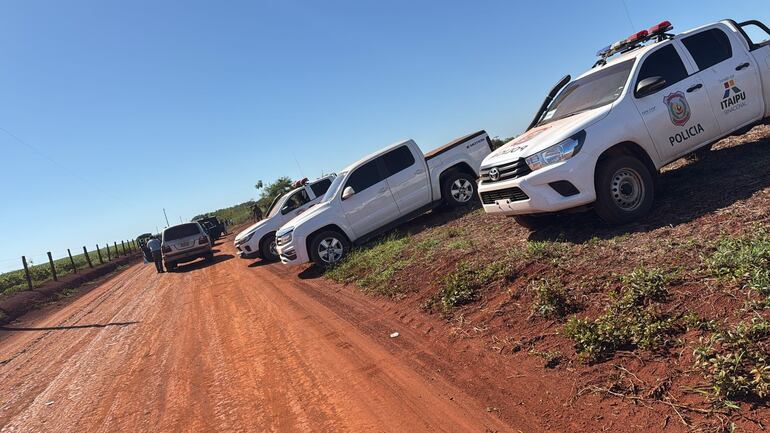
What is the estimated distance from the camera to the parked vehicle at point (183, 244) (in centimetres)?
1850

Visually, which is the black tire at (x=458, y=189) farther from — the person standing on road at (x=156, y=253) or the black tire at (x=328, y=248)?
the person standing on road at (x=156, y=253)

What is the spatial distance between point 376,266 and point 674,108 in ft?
17.4

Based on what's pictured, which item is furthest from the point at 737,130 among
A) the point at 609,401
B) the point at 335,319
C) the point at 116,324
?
the point at 116,324

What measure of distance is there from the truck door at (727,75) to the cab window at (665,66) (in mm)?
247

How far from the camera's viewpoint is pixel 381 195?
11406mm

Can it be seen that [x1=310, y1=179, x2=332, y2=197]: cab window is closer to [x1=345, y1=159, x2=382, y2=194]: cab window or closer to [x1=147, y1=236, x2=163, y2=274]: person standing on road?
[x1=345, y1=159, x2=382, y2=194]: cab window

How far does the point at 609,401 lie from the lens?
10.6 ft

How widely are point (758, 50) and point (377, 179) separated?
23.8 ft

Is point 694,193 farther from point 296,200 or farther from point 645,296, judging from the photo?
point 296,200

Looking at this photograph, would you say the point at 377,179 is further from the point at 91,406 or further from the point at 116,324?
the point at 91,406

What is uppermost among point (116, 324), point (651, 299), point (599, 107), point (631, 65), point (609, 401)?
point (631, 65)

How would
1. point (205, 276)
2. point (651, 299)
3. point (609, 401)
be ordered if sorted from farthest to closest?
point (205, 276), point (651, 299), point (609, 401)

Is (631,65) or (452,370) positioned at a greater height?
(631,65)

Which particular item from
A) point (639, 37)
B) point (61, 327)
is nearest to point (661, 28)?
point (639, 37)
